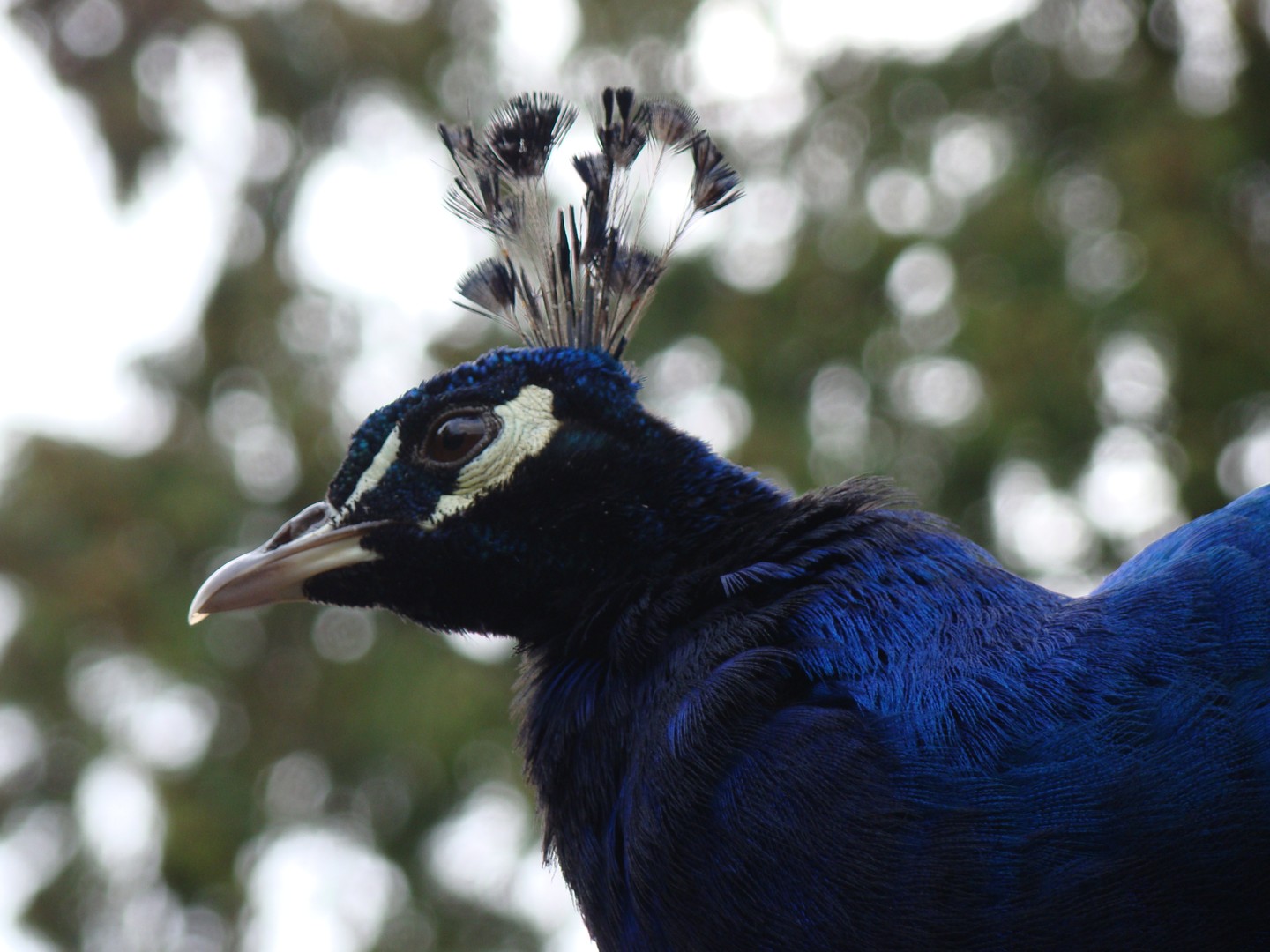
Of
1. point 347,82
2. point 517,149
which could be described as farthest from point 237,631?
point 517,149

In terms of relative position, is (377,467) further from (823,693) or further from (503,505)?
(823,693)

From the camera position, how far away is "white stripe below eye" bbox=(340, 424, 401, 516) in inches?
101

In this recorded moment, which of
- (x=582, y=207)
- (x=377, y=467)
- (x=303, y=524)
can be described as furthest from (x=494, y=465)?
(x=582, y=207)

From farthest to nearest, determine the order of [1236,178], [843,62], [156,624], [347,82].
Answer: [347,82], [843,62], [156,624], [1236,178]

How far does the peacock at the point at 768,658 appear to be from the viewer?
5.74 feet

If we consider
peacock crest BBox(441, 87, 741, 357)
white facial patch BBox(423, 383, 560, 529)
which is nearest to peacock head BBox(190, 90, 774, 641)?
white facial patch BBox(423, 383, 560, 529)

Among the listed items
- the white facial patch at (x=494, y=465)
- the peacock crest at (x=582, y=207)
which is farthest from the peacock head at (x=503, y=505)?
the peacock crest at (x=582, y=207)

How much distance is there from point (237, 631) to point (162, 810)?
1.19 metres

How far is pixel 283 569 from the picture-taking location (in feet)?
8.32

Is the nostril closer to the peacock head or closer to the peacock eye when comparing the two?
the peacock head

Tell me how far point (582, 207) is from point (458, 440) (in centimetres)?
65

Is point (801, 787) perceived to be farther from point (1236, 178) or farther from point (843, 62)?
point (843, 62)

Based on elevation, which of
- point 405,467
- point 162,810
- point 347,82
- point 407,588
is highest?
point 347,82

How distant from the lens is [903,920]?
1.78 meters
